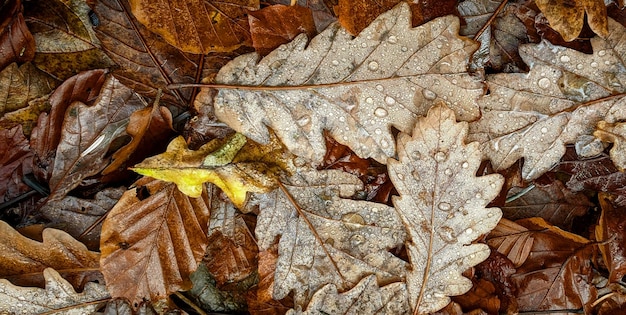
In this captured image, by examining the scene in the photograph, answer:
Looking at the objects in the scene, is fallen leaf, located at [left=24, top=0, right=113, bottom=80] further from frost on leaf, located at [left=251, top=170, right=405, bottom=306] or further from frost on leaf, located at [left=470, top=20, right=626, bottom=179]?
frost on leaf, located at [left=470, top=20, right=626, bottom=179]

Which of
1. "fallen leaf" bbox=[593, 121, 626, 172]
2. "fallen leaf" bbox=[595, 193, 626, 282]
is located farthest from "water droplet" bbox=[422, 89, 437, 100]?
"fallen leaf" bbox=[595, 193, 626, 282]

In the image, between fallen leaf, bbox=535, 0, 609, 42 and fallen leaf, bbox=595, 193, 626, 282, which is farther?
fallen leaf, bbox=595, 193, 626, 282

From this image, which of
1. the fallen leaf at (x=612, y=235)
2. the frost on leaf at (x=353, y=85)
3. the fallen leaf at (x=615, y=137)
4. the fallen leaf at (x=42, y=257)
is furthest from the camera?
the fallen leaf at (x=612, y=235)

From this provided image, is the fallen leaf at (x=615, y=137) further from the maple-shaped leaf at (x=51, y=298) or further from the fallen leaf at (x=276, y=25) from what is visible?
the maple-shaped leaf at (x=51, y=298)

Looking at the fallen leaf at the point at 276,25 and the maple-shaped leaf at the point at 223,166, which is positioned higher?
the fallen leaf at the point at 276,25

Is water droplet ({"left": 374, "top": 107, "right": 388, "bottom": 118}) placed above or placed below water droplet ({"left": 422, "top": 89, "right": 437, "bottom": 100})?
below

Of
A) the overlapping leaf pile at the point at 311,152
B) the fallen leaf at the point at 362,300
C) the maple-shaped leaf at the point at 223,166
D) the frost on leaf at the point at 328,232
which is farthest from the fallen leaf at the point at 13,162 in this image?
the fallen leaf at the point at 362,300

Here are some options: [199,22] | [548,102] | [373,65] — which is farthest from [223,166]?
[548,102]
